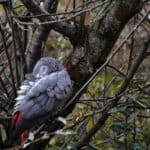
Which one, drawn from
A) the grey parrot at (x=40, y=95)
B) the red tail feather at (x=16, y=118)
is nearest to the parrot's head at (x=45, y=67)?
the grey parrot at (x=40, y=95)

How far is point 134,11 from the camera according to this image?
222cm

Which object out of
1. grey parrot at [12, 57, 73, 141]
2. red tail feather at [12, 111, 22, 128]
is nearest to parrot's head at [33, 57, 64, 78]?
grey parrot at [12, 57, 73, 141]

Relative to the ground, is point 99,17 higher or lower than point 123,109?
higher

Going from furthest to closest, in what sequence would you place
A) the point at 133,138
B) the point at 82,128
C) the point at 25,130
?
the point at 82,128 < the point at 133,138 < the point at 25,130

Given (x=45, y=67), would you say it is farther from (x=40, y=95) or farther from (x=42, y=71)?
(x=40, y=95)

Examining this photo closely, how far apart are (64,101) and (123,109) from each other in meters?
0.24

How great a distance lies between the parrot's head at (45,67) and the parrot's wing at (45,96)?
1.3 inches

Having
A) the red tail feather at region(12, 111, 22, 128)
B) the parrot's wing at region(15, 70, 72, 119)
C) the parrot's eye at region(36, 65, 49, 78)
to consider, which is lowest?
the red tail feather at region(12, 111, 22, 128)

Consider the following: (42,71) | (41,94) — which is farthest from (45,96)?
(42,71)

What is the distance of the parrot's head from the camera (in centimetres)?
226

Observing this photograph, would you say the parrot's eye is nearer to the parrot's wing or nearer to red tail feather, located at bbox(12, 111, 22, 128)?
the parrot's wing

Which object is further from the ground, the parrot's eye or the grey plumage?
the parrot's eye

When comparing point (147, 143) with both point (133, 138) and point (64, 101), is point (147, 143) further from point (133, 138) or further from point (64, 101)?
point (64, 101)

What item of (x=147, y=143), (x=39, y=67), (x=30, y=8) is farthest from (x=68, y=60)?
(x=147, y=143)
